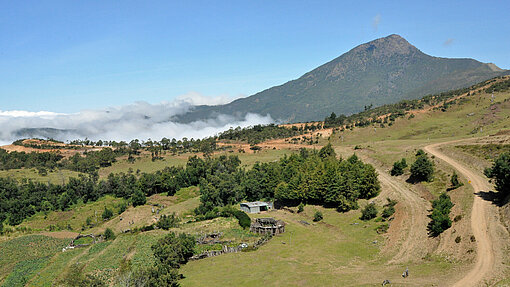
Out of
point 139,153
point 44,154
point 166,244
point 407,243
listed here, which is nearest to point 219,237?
point 166,244

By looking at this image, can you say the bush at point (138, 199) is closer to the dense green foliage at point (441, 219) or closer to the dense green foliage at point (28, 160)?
the dense green foliage at point (441, 219)

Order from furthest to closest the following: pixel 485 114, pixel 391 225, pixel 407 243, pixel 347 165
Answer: pixel 485 114 → pixel 347 165 → pixel 391 225 → pixel 407 243

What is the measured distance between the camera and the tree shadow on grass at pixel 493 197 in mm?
47744

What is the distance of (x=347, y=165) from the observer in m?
76.1

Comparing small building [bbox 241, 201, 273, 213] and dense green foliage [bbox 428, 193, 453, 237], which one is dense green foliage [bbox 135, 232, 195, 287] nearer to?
small building [bbox 241, 201, 273, 213]

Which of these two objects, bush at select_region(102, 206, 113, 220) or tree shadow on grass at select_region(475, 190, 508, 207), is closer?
tree shadow on grass at select_region(475, 190, 508, 207)

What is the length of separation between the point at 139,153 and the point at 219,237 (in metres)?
123

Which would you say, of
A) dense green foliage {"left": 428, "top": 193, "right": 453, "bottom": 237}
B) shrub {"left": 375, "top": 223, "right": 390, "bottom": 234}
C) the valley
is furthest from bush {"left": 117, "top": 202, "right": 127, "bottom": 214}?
dense green foliage {"left": 428, "top": 193, "right": 453, "bottom": 237}

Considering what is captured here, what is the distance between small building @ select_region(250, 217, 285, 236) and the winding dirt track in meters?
30.5

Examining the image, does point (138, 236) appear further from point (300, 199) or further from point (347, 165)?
point (347, 165)

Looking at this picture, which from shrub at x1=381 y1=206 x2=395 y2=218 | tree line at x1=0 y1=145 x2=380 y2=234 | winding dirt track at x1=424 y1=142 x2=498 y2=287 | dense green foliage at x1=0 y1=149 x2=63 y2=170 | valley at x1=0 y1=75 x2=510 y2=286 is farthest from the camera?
dense green foliage at x1=0 y1=149 x2=63 y2=170

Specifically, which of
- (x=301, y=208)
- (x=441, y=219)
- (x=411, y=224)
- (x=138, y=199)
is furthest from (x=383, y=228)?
(x=138, y=199)

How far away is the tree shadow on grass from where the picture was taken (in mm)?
47744

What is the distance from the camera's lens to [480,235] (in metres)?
41.7
